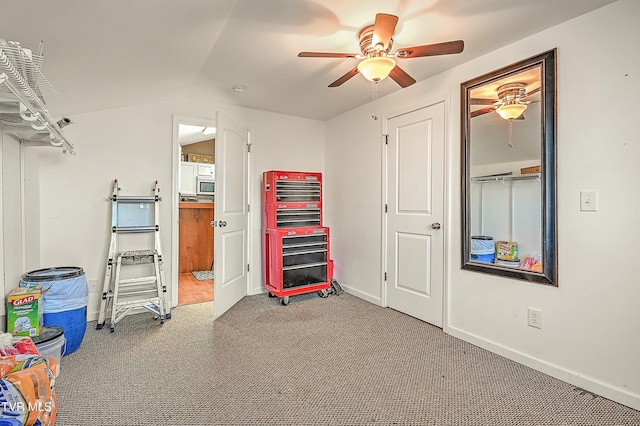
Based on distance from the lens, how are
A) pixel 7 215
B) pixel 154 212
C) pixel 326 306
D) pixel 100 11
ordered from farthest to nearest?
pixel 326 306 < pixel 154 212 < pixel 7 215 < pixel 100 11

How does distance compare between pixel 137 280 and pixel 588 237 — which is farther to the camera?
pixel 137 280

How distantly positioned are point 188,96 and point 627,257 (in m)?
3.83

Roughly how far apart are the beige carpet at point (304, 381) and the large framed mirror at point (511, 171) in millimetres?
739

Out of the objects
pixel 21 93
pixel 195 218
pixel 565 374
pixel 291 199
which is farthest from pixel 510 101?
pixel 195 218

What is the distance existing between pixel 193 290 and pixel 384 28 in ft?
12.2

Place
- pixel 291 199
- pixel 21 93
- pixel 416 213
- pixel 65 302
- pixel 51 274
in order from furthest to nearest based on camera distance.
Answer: pixel 291 199
pixel 416 213
pixel 51 274
pixel 65 302
pixel 21 93

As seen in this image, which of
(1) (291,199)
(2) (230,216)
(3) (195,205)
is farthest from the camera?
(3) (195,205)

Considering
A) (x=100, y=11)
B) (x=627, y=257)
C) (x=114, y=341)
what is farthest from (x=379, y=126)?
(x=114, y=341)

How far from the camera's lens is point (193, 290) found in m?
4.10

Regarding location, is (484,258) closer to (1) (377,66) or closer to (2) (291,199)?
(1) (377,66)

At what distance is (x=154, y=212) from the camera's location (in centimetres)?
321

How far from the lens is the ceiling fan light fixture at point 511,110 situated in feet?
7.49

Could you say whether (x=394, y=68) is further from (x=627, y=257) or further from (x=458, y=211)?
(x=627, y=257)

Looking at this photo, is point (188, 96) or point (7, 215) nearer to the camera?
point (7, 215)
